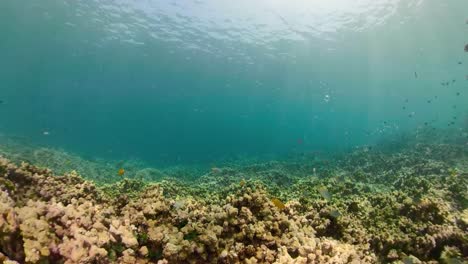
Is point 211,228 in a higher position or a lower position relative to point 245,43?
lower

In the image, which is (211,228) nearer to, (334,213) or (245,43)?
(334,213)

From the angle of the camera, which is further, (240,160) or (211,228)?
(240,160)

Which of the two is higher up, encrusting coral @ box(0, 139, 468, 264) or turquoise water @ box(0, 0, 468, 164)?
turquoise water @ box(0, 0, 468, 164)

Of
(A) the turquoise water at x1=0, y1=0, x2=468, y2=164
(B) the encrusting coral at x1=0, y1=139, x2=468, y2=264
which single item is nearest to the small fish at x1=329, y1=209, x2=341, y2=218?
(B) the encrusting coral at x1=0, y1=139, x2=468, y2=264

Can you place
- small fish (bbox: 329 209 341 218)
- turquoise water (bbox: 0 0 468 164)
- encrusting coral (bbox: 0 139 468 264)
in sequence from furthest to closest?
turquoise water (bbox: 0 0 468 164), small fish (bbox: 329 209 341 218), encrusting coral (bbox: 0 139 468 264)

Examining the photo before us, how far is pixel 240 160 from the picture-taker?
32.8 metres

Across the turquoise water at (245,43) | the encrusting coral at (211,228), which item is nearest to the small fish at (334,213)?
the encrusting coral at (211,228)

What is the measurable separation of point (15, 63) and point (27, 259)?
328 ft

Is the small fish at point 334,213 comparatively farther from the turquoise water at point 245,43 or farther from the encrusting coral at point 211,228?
the turquoise water at point 245,43

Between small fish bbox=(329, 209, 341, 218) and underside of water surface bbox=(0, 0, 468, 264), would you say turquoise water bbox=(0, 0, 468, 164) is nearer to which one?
underside of water surface bbox=(0, 0, 468, 264)

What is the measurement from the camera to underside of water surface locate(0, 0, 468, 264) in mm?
4066

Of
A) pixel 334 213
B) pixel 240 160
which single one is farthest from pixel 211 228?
pixel 240 160

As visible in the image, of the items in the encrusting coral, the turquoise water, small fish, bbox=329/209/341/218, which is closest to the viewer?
the encrusting coral

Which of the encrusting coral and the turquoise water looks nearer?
the encrusting coral
